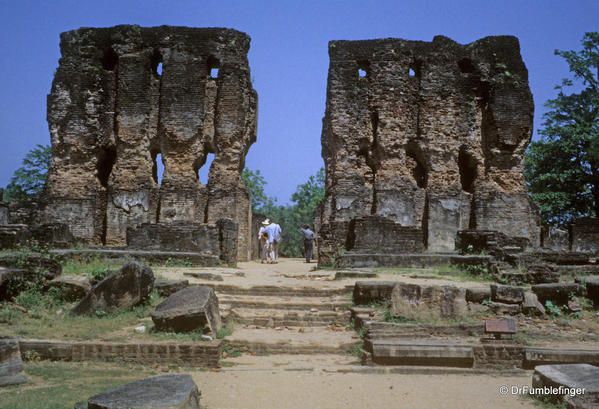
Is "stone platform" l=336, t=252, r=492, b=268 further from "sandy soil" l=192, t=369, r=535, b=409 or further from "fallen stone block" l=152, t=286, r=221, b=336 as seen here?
"sandy soil" l=192, t=369, r=535, b=409

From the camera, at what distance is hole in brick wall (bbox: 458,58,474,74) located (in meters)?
22.9

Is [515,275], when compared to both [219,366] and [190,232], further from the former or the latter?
[190,232]

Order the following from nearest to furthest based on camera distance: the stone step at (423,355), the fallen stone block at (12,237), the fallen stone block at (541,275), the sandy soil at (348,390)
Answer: the sandy soil at (348,390) → the stone step at (423,355) → the fallen stone block at (541,275) → the fallen stone block at (12,237)

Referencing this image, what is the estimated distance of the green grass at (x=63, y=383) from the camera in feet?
17.5

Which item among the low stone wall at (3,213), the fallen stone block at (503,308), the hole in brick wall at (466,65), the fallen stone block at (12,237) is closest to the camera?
the fallen stone block at (503,308)

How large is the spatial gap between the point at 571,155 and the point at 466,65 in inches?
272

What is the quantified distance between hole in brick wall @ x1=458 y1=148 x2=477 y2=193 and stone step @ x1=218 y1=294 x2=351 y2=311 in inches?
534

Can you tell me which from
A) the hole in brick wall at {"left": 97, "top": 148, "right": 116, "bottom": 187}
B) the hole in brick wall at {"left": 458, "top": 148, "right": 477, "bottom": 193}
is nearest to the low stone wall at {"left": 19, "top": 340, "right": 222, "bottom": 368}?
the hole in brick wall at {"left": 97, "top": 148, "right": 116, "bottom": 187}

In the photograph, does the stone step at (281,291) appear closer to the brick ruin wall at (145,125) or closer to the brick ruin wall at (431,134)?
the brick ruin wall at (145,125)

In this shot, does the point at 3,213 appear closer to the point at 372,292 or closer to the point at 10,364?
the point at 372,292

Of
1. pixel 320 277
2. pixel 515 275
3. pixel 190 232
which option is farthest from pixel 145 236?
pixel 515 275

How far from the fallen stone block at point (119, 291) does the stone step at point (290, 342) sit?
1604 millimetres

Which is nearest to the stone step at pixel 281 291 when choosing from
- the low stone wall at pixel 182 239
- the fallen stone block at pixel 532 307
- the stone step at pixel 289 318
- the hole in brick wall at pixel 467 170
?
the stone step at pixel 289 318

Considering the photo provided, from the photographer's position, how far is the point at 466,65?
23047mm
